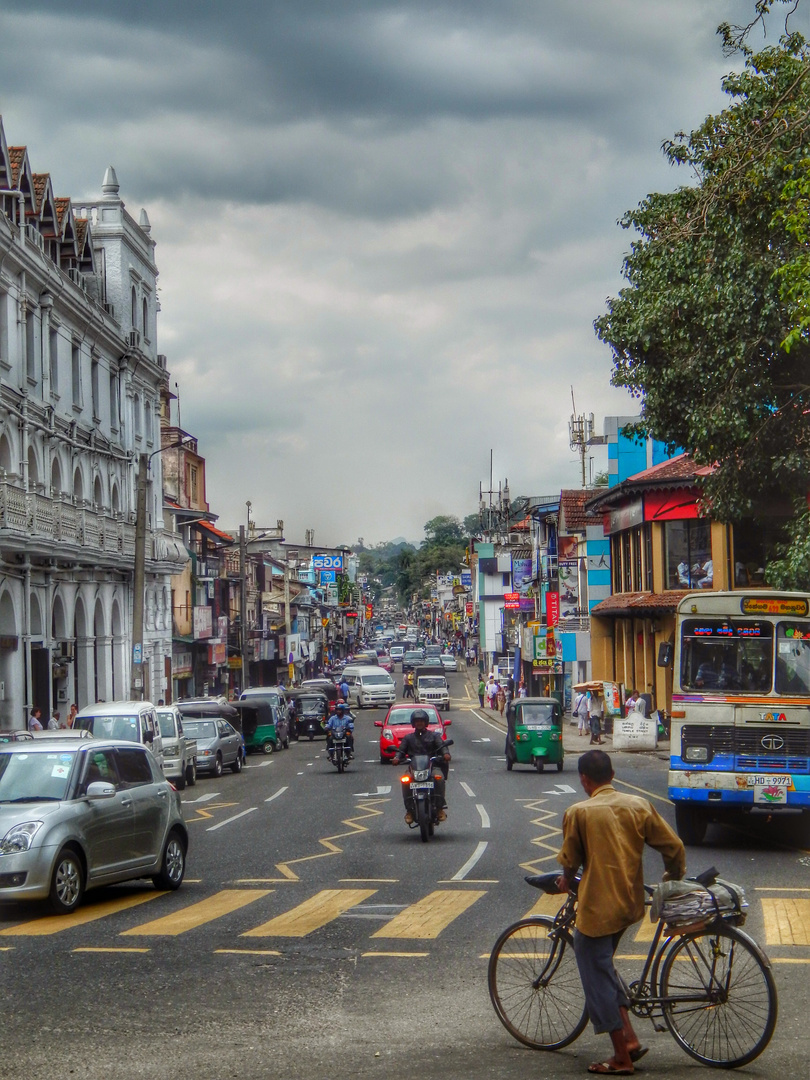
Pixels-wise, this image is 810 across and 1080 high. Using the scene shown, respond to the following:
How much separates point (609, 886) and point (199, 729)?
30.6 m

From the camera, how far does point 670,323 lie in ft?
73.6

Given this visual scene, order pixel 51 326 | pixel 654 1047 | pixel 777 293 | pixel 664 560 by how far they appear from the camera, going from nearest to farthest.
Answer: pixel 654 1047 < pixel 777 293 < pixel 51 326 < pixel 664 560

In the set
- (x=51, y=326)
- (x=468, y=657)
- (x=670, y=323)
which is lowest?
(x=468, y=657)

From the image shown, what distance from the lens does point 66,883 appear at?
12633 millimetres

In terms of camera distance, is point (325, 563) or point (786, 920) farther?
point (325, 563)

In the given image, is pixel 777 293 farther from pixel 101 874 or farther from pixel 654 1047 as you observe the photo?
pixel 654 1047

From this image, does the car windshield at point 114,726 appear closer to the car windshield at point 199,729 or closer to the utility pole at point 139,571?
the utility pole at point 139,571

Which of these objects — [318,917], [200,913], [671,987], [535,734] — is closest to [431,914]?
[318,917]

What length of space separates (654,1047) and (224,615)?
246 ft

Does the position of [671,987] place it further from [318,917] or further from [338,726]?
[338,726]

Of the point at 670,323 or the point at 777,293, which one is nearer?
the point at 777,293

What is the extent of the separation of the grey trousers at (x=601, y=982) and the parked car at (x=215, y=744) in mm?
29282

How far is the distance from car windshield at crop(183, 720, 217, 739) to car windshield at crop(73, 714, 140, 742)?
7.91 metres

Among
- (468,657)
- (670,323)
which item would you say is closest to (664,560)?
(670,323)
